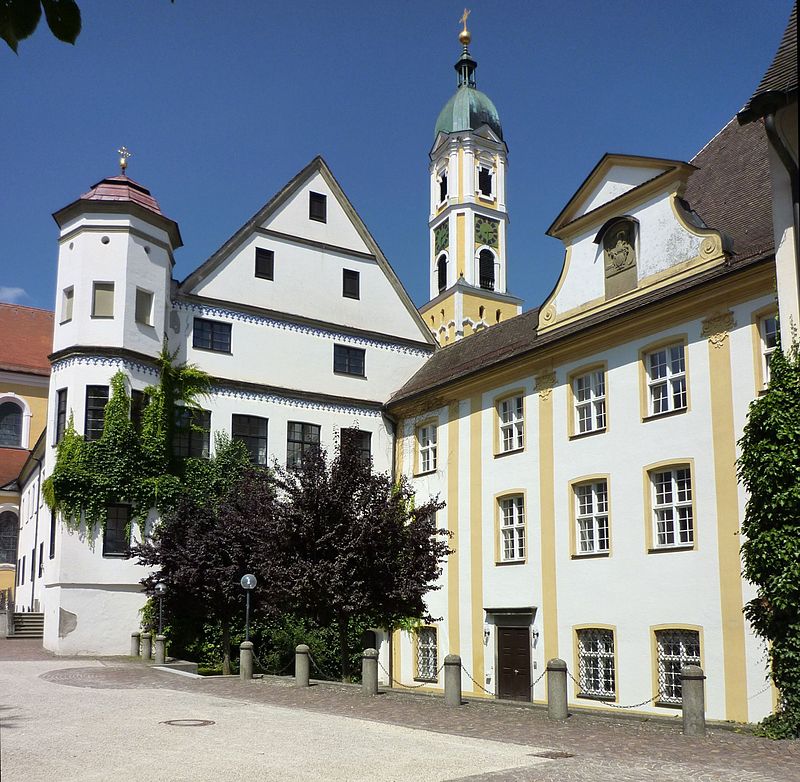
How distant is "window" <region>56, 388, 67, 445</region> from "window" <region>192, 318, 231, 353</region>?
446 centimetres

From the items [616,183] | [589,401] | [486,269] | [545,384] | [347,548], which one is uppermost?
[486,269]

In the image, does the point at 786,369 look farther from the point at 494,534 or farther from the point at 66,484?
the point at 66,484

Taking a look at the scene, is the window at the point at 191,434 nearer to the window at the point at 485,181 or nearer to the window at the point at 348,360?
the window at the point at 348,360

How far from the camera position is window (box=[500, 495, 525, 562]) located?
27.2 m

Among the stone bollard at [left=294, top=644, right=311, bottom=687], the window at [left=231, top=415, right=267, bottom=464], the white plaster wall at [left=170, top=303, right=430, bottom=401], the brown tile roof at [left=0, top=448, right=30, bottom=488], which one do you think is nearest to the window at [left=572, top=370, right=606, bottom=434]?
the stone bollard at [left=294, top=644, right=311, bottom=687]

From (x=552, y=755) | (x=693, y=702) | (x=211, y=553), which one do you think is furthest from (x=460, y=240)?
(x=552, y=755)

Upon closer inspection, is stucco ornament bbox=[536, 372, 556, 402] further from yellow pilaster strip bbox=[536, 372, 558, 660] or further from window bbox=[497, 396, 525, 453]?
window bbox=[497, 396, 525, 453]

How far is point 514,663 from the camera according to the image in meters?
26.4

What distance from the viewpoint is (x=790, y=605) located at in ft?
53.9

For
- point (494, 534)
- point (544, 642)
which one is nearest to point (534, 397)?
point (494, 534)

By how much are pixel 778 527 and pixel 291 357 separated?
20.8 meters

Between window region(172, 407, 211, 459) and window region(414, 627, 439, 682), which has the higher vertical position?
window region(172, 407, 211, 459)

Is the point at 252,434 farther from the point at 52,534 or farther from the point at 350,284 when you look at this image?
the point at 350,284

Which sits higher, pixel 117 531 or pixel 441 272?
pixel 441 272
